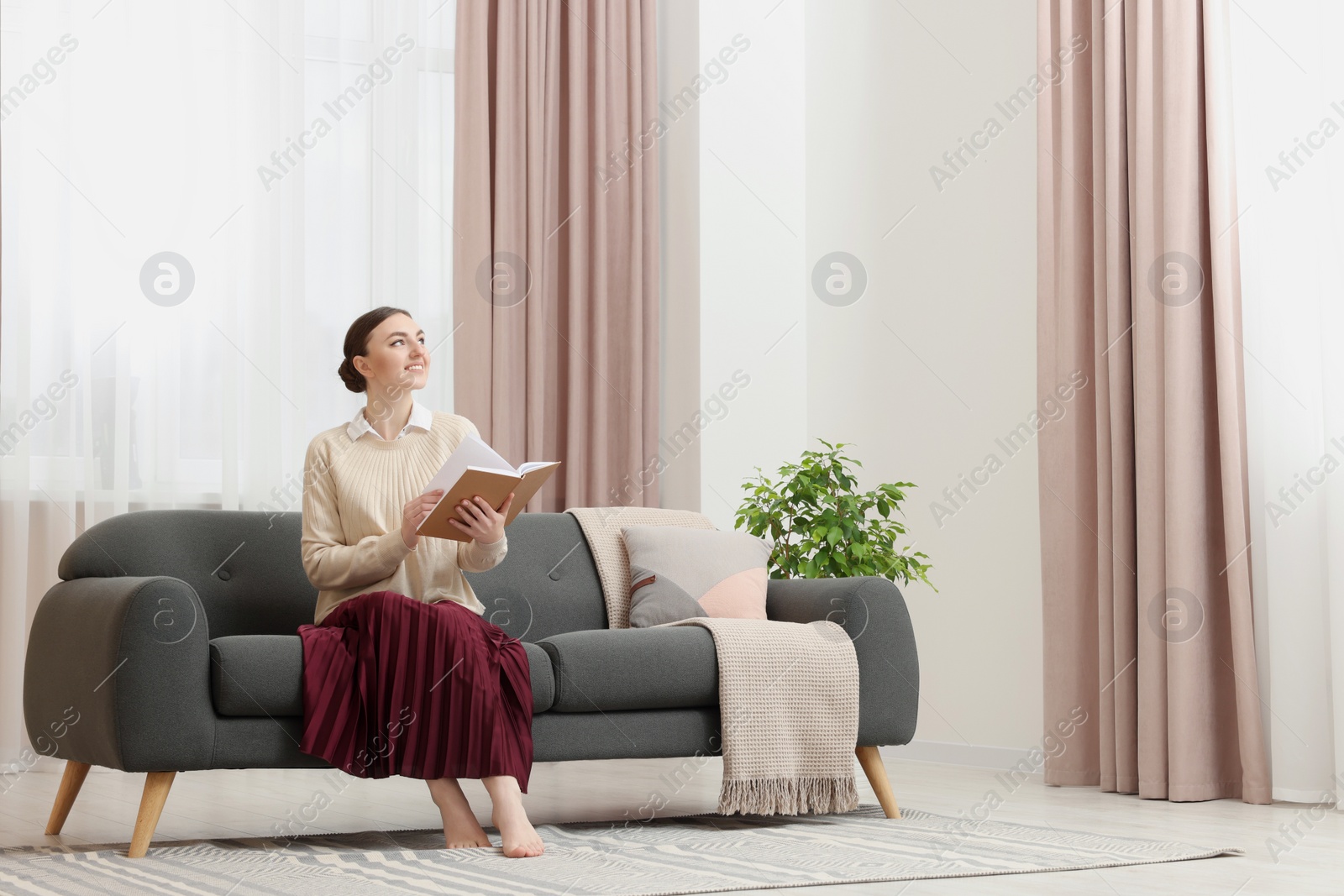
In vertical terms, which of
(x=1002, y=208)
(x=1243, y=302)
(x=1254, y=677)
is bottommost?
(x=1254, y=677)

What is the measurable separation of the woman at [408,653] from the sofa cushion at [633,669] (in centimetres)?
11

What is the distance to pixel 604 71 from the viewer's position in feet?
16.2

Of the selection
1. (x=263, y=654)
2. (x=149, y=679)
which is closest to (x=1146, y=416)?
(x=263, y=654)

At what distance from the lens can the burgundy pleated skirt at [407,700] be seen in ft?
8.66

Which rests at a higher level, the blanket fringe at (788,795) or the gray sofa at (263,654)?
the gray sofa at (263,654)

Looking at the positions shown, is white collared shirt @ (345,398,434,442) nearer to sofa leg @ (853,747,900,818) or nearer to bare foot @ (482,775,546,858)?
bare foot @ (482,775,546,858)

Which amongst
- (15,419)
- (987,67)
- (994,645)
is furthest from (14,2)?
(994,645)

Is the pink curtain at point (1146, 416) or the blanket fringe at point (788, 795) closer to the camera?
the blanket fringe at point (788, 795)

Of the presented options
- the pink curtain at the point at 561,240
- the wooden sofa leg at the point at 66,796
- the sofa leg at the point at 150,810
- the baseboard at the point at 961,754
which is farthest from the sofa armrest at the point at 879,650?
the pink curtain at the point at 561,240

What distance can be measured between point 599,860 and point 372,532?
2.73 ft

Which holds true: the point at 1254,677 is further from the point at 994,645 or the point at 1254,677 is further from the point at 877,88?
the point at 877,88

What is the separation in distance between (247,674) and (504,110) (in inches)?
105

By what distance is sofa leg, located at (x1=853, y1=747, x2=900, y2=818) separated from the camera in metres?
3.12

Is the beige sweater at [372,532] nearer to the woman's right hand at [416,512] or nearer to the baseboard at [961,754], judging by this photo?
the woman's right hand at [416,512]
